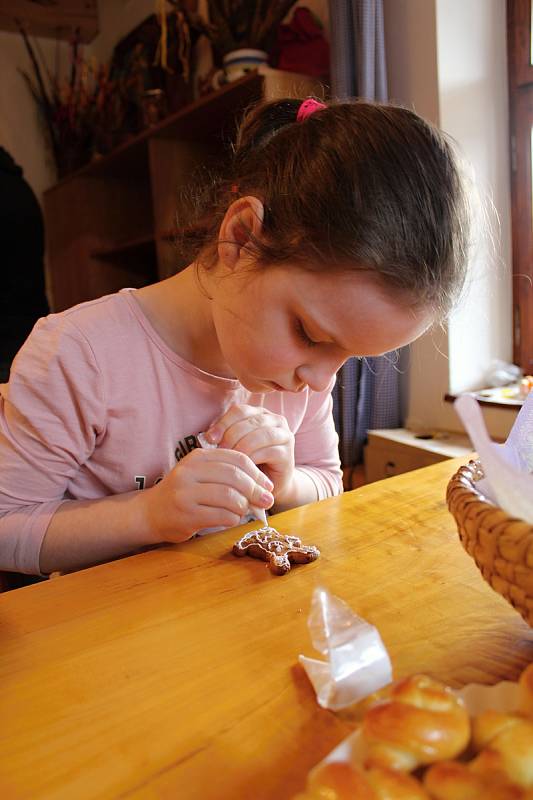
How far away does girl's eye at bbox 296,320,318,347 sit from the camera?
0.68 m

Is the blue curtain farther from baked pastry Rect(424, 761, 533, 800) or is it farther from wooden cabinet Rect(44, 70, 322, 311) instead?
baked pastry Rect(424, 761, 533, 800)

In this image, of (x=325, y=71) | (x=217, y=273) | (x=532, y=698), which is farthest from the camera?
(x=325, y=71)

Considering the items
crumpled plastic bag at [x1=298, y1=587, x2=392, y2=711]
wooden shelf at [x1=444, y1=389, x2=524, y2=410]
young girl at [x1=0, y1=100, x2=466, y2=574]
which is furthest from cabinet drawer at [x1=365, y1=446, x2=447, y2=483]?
crumpled plastic bag at [x1=298, y1=587, x2=392, y2=711]

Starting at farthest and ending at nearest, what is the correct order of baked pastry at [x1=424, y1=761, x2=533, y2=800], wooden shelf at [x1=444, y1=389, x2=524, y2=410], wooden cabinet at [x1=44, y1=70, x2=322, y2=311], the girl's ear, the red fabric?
wooden cabinet at [x1=44, y1=70, x2=322, y2=311] < the red fabric < wooden shelf at [x1=444, y1=389, x2=524, y2=410] < the girl's ear < baked pastry at [x1=424, y1=761, x2=533, y2=800]

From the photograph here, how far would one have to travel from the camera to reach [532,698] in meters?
0.35

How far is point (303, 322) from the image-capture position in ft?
2.19

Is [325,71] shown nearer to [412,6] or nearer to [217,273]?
[412,6]

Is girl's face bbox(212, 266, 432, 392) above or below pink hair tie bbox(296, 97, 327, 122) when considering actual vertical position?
below

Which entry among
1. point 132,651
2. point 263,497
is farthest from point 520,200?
point 132,651

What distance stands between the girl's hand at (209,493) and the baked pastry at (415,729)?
0.35 m

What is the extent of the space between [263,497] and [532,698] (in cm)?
37

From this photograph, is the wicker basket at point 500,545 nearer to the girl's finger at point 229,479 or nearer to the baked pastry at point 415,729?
the baked pastry at point 415,729

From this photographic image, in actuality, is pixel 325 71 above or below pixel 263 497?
above

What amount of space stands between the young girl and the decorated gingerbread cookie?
1.4 inches
